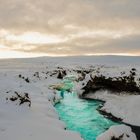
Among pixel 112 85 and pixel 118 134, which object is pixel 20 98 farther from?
pixel 112 85

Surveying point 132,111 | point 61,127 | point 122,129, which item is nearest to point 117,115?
point 132,111

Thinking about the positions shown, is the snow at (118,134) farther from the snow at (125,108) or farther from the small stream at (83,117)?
the snow at (125,108)

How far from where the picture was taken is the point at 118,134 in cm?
1500

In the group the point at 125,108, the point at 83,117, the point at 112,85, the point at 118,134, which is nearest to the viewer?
the point at 118,134

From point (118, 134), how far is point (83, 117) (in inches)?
266

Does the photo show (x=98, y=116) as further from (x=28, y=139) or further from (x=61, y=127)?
(x=28, y=139)

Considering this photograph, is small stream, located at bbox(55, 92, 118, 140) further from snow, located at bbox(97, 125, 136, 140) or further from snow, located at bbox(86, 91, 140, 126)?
snow, located at bbox(97, 125, 136, 140)

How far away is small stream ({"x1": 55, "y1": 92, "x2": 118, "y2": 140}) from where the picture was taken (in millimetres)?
17764

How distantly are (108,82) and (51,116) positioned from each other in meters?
13.0

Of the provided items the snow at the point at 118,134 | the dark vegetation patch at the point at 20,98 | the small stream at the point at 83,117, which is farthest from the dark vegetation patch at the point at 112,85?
the snow at the point at 118,134

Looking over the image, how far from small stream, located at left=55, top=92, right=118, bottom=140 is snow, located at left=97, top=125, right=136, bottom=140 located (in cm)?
141

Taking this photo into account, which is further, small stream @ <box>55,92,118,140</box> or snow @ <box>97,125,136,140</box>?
small stream @ <box>55,92,118,140</box>

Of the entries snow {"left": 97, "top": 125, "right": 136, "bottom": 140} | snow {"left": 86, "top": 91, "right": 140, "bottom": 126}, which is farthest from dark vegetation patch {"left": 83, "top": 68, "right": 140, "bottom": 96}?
snow {"left": 97, "top": 125, "right": 136, "bottom": 140}

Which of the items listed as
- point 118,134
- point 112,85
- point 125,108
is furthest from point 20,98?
point 112,85
